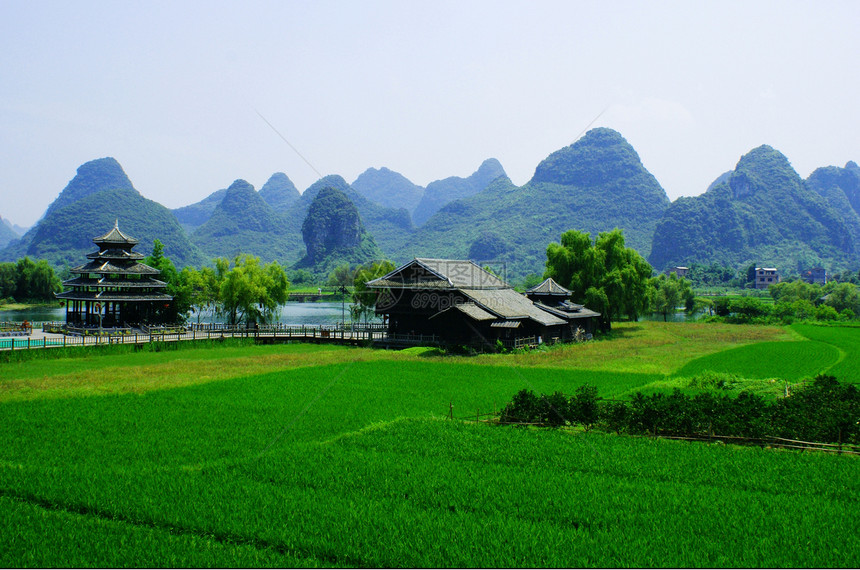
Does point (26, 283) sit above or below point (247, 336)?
above

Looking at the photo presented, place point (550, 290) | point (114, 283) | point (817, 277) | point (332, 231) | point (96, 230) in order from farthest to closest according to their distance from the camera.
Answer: point (96, 230)
point (332, 231)
point (817, 277)
point (550, 290)
point (114, 283)

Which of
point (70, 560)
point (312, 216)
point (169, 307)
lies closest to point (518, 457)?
point (70, 560)

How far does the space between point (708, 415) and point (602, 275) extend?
41039 mm

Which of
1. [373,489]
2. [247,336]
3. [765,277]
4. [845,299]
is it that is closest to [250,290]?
[247,336]

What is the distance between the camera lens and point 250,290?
48.4 meters

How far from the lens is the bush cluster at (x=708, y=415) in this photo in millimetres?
14477

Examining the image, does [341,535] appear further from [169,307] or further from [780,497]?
[169,307]

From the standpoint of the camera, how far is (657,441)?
14742 mm

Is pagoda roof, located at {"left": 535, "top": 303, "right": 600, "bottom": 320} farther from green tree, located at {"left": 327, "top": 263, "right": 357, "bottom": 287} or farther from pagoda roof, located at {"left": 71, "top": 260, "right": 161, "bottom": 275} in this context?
green tree, located at {"left": 327, "top": 263, "right": 357, "bottom": 287}

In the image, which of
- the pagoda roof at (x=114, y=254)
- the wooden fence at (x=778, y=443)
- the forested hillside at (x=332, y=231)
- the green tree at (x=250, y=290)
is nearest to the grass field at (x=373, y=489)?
the wooden fence at (x=778, y=443)

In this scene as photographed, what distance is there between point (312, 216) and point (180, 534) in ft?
582

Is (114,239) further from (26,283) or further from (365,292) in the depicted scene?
(26,283)

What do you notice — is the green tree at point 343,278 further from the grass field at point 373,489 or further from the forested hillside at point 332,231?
the grass field at point 373,489

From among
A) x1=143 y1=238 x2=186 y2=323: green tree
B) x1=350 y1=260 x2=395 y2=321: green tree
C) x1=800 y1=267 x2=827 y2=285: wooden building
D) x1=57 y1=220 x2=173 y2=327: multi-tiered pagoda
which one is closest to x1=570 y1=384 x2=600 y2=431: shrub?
x1=57 y1=220 x2=173 y2=327: multi-tiered pagoda
